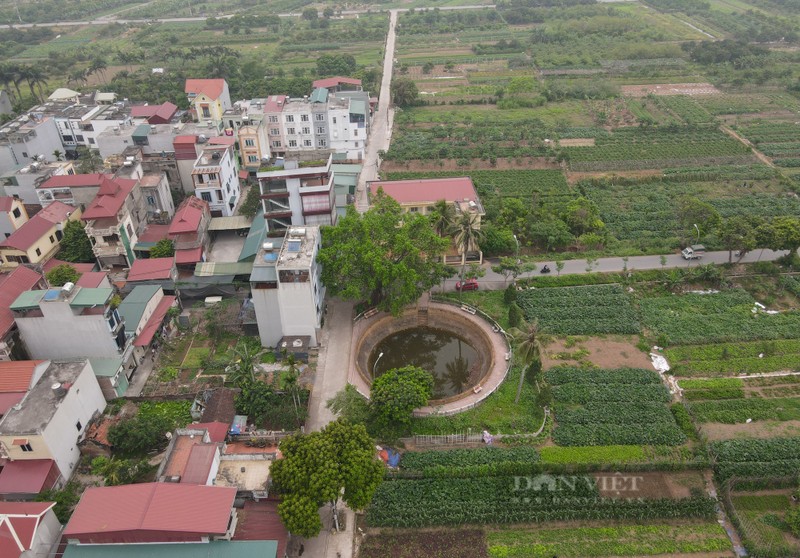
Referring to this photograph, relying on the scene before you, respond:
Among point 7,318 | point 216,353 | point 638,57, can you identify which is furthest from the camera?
point 638,57

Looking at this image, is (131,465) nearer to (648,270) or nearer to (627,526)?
(627,526)

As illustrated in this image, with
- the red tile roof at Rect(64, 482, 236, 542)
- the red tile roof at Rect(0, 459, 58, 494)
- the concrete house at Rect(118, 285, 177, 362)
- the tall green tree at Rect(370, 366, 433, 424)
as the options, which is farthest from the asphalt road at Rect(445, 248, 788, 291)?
the red tile roof at Rect(0, 459, 58, 494)

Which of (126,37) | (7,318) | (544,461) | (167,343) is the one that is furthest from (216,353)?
(126,37)

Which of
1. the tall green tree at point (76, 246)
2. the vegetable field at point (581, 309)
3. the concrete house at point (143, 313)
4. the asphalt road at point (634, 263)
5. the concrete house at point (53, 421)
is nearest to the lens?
the concrete house at point (53, 421)

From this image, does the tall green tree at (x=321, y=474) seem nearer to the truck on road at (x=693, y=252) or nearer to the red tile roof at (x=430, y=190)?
the red tile roof at (x=430, y=190)

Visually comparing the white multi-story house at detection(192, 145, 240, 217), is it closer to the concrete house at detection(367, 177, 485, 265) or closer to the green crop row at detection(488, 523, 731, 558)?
the concrete house at detection(367, 177, 485, 265)

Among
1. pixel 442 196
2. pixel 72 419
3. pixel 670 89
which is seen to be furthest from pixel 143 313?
pixel 670 89

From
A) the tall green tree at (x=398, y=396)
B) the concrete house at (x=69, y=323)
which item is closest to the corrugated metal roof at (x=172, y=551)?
the tall green tree at (x=398, y=396)
